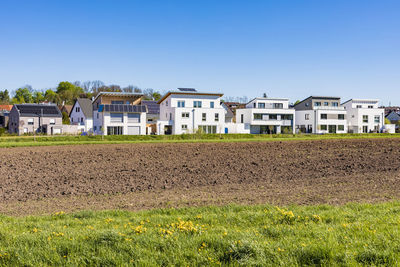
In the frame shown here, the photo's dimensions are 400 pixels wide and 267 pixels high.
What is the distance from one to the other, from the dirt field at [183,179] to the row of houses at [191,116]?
31.1m

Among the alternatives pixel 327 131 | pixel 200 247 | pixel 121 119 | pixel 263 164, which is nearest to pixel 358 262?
pixel 200 247

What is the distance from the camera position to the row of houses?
61.6 m

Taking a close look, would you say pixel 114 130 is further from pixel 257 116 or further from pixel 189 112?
pixel 257 116

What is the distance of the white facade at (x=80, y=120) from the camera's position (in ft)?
234

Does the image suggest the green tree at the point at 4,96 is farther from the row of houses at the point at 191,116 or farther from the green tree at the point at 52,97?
→ the row of houses at the point at 191,116

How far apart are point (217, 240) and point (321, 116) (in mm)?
77210

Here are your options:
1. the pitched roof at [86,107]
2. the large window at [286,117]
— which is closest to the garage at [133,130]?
the pitched roof at [86,107]

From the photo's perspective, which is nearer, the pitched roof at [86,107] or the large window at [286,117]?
the pitched roof at [86,107]

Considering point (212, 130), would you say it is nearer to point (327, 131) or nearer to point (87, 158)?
point (327, 131)

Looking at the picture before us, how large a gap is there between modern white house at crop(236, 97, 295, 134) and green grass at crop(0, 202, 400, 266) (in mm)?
64836

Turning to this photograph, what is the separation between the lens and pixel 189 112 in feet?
203

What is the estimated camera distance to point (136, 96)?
6394 cm

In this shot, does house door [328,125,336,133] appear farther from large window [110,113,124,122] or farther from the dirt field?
the dirt field

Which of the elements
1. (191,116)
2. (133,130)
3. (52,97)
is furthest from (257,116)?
(52,97)
